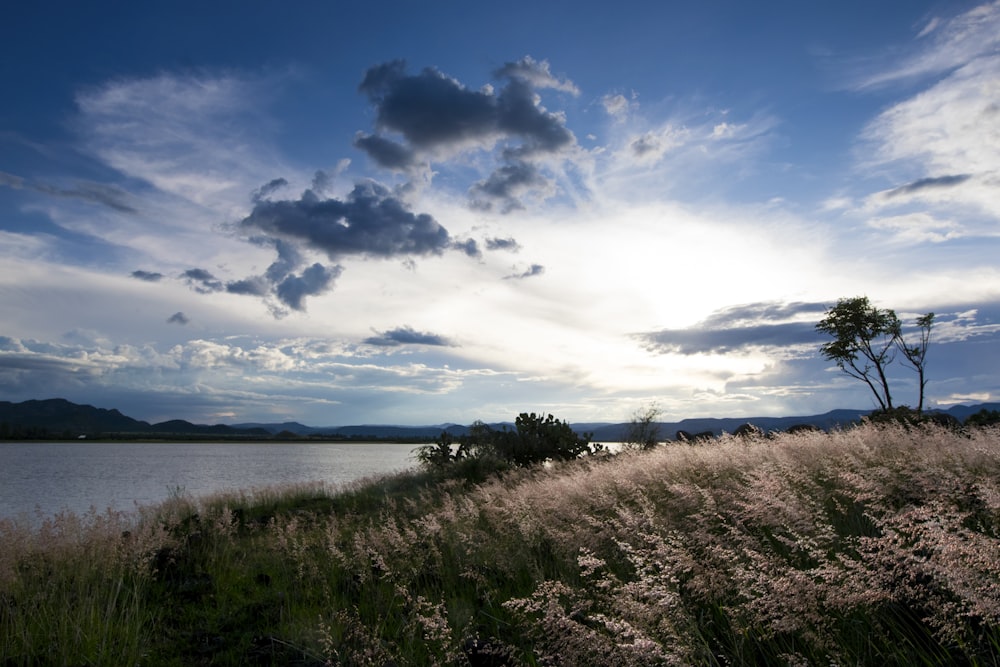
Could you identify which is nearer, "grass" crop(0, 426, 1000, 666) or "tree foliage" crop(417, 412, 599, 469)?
"grass" crop(0, 426, 1000, 666)

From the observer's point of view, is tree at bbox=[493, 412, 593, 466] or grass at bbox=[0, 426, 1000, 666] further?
tree at bbox=[493, 412, 593, 466]

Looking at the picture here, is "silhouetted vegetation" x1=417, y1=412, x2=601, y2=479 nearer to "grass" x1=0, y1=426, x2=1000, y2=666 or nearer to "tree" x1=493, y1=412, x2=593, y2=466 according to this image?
"tree" x1=493, y1=412, x2=593, y2=466

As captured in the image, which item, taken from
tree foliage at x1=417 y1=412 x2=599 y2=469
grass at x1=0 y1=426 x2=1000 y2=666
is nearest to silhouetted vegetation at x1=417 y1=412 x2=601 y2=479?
tree foliage at x1=417 y1=412 x2=599 y2=469

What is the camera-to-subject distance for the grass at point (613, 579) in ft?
11.3

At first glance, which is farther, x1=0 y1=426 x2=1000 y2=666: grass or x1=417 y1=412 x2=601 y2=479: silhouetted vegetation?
x1=417 y1=412 x2=601 y2=479: silhouetted vegetation

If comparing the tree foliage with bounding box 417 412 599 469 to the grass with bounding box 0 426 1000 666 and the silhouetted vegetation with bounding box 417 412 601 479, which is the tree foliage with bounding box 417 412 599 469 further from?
the grass with bounding box 0 426 1000 666

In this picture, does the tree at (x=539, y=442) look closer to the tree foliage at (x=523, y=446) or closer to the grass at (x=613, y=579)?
the tree foliage at (x=523, y=446)

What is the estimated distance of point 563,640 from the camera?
146 inches

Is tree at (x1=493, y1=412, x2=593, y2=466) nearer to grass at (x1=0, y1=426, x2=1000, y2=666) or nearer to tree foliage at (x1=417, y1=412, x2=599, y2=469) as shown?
tree foliage at (x1=417, y1=412, x2=599, y2=469)

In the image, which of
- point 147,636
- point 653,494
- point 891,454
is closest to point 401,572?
point 147,636

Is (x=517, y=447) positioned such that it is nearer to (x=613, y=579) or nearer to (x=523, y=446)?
(x=523, y=446)

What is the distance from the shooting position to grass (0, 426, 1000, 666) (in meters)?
3.44

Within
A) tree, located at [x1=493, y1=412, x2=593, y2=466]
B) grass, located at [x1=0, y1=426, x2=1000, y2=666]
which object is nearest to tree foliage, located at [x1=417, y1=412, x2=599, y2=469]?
tree, located at [x1=493, y1=412, x2=593, y2=466]

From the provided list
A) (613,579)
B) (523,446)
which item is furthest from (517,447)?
(613,579)
